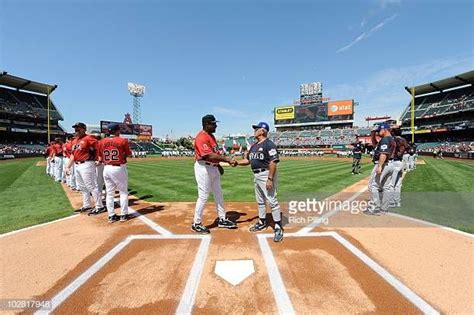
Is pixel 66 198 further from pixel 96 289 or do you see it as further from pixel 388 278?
pixel 388 278

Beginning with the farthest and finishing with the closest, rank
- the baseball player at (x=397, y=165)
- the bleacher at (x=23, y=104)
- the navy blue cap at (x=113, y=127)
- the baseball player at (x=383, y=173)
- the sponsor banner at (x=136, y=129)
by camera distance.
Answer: the sponsor banner at (x=136, y=129)
the bleacher at (x=23, y=104)
the baseball player at (x=397, y=165)
the baseball player at (x=383, y=173)
the navy blue cap at (x=113, y=127)

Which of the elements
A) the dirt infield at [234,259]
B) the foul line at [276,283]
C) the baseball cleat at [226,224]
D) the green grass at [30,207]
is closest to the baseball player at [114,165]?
the dirt infield at [234,259]

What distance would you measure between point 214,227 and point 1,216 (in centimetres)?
492

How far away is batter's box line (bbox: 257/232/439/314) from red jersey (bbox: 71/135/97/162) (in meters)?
4.61

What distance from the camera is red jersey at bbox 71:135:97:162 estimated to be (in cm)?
588

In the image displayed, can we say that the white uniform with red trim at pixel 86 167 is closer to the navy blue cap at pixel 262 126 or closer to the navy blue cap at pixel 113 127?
the navy blue cap at pixel 113 127

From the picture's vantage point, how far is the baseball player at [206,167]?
14.1ft

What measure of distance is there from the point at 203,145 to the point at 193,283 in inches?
89.3

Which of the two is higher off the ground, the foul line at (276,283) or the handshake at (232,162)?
the handshake at (232,162)

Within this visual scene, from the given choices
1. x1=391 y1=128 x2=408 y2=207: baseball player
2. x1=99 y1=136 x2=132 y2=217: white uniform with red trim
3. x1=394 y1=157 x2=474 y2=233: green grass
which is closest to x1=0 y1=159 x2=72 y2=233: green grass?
x1=99 y1=136 x2=132 y2=217: white uniform with red trim

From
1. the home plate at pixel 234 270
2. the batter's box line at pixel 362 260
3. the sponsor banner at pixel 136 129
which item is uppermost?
the sponsor banner at pixel 136 129

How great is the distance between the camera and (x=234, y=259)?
131 inches

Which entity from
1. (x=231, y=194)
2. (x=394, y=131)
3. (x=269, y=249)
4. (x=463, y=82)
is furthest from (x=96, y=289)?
(x=463, y=82)

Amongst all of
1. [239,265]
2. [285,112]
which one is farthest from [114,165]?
[285,112]
